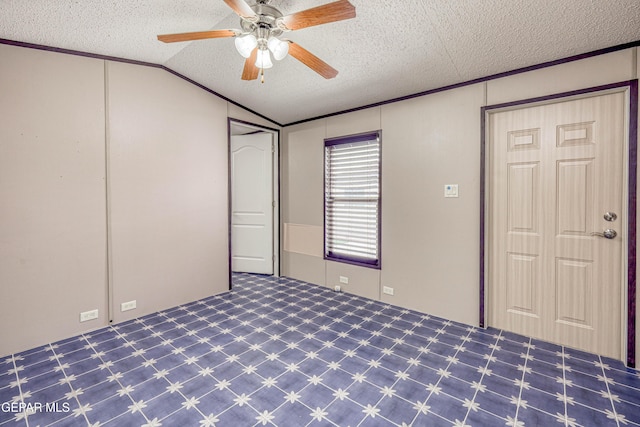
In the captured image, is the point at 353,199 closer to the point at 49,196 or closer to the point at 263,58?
the point at 263,58

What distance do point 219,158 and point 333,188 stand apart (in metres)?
1.59

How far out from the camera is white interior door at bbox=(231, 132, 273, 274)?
482 cm

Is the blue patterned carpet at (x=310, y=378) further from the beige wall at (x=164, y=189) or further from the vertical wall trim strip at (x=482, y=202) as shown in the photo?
the beige wall at (x=164, y=189)

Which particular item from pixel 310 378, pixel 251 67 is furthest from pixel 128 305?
pixel 251 67

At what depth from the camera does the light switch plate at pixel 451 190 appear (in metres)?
3.08

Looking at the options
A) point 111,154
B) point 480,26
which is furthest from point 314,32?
point 111,154

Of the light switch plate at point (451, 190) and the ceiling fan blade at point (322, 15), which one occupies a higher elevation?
the ceiling fan blade at point (322, 15)

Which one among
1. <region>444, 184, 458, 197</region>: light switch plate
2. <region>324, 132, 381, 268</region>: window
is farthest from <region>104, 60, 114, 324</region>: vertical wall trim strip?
<region>444, 184, 458, 197</region>: light switch plate

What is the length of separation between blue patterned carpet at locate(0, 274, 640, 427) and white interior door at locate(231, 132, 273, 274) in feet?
6.12

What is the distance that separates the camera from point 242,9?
1659mm

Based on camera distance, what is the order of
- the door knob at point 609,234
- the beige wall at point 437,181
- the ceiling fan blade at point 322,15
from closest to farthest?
1. the ceiling fan blade at point 322,15
2. the door knob at point 609,234
3. the beige wall at point 437,181

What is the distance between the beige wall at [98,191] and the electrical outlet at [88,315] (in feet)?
0.15

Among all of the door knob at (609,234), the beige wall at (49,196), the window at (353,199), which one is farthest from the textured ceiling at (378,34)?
the door knob at (609,234)

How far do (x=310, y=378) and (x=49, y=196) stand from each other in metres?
2.71
